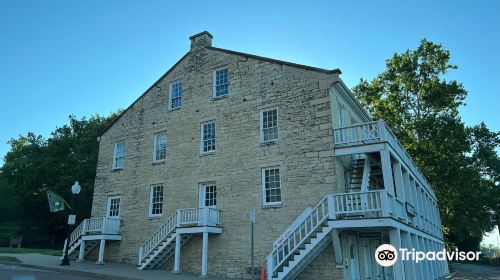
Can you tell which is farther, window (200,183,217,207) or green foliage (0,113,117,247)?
green foliage (0,113,117,247)

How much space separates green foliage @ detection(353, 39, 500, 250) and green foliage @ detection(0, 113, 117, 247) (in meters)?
30.2

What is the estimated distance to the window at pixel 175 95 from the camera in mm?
21445

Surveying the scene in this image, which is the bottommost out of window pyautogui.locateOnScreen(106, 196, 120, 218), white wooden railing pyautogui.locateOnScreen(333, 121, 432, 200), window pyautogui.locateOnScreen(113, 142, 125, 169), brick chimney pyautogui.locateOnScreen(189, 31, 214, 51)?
window pyautogui.locateOnScreen(106, 196, 120, 218)

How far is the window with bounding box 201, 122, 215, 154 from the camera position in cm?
1920

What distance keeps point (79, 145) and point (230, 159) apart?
29264mm

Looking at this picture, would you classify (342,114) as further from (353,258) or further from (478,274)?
(478,274)

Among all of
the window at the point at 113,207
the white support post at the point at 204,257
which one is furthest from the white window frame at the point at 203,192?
the window at the point at 113,207

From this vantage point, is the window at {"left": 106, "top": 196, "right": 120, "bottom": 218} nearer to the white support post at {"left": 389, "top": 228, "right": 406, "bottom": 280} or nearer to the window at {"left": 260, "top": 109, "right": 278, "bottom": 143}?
the window at {"left": 260, "top": 109, "right": 278, "bottom": 143}

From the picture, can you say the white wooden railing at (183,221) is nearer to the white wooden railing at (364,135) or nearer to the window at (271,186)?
the window at (271,186)

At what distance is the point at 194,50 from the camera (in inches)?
853

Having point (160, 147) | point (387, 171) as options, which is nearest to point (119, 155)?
point (160, 147)

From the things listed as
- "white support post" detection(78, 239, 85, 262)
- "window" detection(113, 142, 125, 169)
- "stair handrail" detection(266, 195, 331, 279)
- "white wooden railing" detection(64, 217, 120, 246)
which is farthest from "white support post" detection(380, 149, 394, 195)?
"white support post" detection(78, 239, 85, 262)

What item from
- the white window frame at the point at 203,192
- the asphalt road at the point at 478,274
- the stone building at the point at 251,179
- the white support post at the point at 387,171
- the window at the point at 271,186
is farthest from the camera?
the asphalt road at the point at 478,274

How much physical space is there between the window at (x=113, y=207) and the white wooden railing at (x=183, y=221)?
4851 mm
